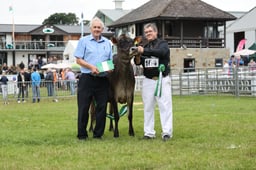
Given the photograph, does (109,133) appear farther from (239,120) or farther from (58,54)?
(58,54)

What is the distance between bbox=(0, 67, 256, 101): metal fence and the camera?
75.1ft

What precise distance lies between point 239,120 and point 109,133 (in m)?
3.22

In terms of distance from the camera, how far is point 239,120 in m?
11.4

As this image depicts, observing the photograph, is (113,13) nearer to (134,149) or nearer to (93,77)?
(93,77)

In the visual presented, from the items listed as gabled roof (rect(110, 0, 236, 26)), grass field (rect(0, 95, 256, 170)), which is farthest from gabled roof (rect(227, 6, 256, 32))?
grass field (rect(0, 95, 256, 170))

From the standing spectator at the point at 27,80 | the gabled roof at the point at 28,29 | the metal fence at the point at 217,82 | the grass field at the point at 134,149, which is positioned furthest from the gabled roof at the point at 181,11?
the grass field at the point at 134,149

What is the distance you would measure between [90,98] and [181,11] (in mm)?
40640

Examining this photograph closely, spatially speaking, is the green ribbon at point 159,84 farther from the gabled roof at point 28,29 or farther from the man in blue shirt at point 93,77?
the gabled roof at point 28,29

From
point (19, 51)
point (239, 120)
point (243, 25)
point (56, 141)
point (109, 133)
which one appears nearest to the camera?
point (56, 141)

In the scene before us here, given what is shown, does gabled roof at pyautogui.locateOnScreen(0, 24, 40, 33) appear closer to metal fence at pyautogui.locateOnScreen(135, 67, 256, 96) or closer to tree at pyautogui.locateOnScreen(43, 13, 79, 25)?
tree at pyautogui.locateOnScreen(43, 13, 79, 25)

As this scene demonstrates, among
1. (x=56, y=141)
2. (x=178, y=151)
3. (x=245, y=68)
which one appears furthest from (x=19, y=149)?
(x=245, y=68)

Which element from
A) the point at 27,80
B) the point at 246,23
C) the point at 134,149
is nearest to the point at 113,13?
the point at 246,23

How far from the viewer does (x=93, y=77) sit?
8.78m

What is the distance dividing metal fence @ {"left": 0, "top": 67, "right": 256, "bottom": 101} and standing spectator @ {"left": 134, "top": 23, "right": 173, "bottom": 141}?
1426cm
